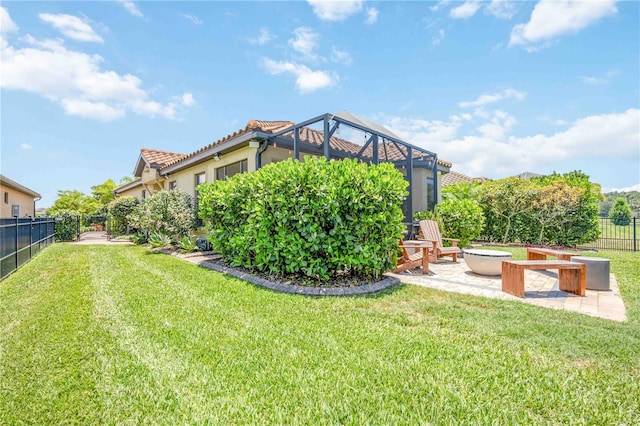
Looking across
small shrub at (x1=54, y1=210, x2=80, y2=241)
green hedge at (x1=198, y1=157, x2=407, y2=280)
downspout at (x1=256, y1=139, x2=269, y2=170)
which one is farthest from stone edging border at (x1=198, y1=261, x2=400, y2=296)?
small shrub at (x1=54, y1=210, x2=80, y2=241)

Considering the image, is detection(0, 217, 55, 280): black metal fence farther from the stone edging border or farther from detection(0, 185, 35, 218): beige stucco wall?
detection(0, 185, 35, 218): beige stucco wall

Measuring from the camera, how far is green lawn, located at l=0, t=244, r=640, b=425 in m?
2.08

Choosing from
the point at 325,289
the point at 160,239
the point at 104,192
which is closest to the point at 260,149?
the point at 160,239

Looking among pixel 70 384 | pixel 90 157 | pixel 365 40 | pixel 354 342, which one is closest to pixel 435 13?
pixel 365 40

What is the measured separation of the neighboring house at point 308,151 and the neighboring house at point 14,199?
1283 centimetres

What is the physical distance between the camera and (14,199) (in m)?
21.1

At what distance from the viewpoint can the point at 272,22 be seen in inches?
352

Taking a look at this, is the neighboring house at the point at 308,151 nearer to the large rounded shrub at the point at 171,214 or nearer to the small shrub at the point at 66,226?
the large rounded shrub at the point at 171,214

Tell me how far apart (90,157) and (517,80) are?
28.5 m

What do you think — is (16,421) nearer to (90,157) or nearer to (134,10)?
(134,10)

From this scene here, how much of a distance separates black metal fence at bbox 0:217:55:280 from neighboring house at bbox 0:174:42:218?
9.65 m

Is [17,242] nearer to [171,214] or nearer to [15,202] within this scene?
[171,214]

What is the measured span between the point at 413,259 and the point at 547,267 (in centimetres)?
263

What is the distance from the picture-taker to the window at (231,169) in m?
10.3
